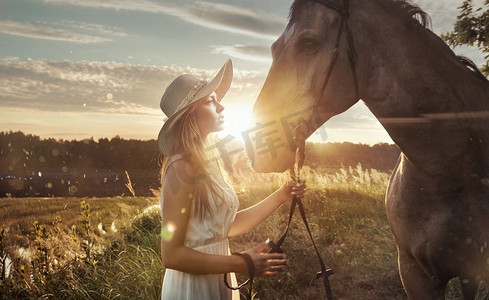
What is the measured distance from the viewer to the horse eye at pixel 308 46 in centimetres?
203

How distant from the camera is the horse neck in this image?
6.70ft

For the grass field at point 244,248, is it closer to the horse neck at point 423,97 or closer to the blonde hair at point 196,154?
the blonde hair at point 196,154

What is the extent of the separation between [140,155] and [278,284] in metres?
31.5

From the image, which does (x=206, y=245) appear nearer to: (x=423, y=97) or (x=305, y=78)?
(x=305, y=78)

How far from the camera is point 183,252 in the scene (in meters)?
2.25

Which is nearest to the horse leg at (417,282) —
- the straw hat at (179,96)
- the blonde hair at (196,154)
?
the blonde hair at (196,154)

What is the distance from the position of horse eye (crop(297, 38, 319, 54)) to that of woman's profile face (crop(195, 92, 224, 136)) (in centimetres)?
76

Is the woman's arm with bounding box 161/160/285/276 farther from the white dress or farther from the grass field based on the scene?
the grass field

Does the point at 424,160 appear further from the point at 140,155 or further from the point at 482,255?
the point at 140,155

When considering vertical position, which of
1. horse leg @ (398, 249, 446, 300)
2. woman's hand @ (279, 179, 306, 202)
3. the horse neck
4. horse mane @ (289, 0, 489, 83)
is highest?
horse mane @ (289, 0, 489, 83)

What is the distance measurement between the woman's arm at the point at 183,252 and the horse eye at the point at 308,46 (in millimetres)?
989

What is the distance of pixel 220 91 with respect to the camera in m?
3.04

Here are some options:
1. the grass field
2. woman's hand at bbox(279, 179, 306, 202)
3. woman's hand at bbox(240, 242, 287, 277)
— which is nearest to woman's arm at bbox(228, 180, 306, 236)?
woman's hand at bbox(279, 179, 306, 202)

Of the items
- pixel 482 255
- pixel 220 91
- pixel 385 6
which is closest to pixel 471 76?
pixel 385 6
